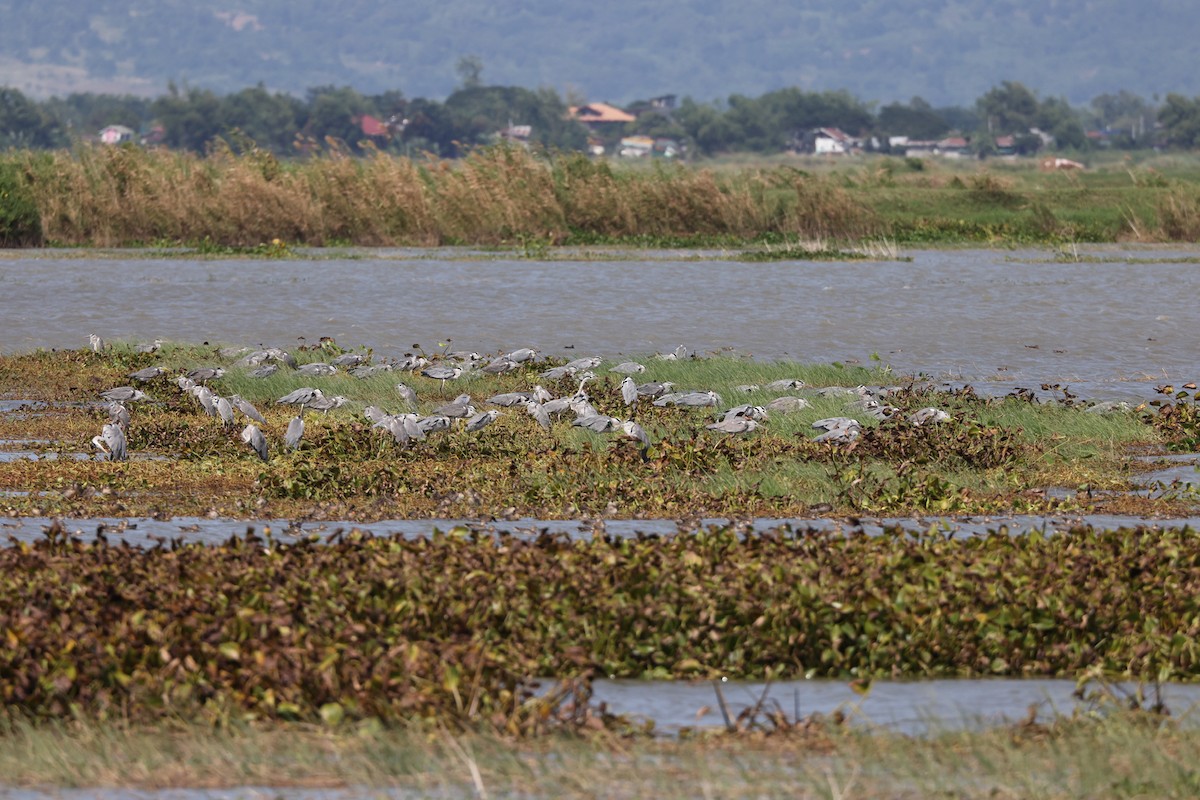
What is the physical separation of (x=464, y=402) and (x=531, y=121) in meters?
150

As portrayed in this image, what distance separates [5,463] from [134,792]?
20.8ft

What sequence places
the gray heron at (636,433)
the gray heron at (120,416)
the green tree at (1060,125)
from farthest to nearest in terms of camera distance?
1. the green tree at (1060,125)
2. the gray heron at (120,416)
3. the gray heron at (636,433)

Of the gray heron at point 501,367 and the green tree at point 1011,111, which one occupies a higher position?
the green tree at point 1011,111

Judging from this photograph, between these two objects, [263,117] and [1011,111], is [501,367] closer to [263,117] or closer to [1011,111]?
[263,117]

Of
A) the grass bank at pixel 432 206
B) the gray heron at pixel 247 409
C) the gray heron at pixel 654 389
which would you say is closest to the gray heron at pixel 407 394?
the gray heron at pixel 247 409

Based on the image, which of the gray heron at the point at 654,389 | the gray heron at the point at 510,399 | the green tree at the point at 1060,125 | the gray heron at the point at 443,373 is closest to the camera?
the gray heron at the point at 510,399

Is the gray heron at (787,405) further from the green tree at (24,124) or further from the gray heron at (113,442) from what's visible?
the green tree at (24,124)

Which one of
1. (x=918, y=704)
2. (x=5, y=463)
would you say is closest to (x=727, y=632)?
(x=918, y=704)

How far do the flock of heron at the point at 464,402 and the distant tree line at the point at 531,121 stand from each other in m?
114

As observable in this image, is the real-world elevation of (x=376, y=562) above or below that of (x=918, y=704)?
above

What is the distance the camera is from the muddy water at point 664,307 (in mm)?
19266

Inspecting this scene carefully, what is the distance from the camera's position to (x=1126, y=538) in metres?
7.86

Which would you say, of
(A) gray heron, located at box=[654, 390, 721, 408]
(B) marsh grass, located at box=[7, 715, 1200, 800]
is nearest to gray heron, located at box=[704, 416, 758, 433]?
(A) gray heron, located at box=[654, 390, 721, 408]

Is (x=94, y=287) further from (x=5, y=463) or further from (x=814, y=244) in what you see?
(x=5, y=463)
